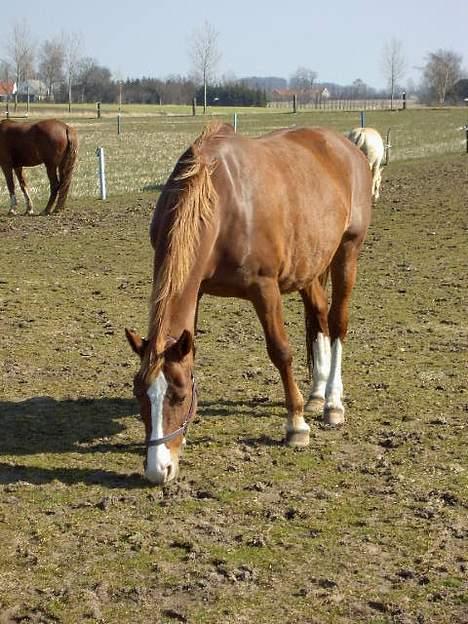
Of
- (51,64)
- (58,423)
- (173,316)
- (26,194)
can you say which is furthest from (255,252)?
(51,64)

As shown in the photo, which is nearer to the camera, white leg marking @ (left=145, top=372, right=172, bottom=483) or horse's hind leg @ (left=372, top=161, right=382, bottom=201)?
white leg marking @ (left=145, top=372, right=172, bottom=483)

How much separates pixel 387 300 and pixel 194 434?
153 inches

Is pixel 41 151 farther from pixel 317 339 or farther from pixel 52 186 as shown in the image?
pixel 317 339

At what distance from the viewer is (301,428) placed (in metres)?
4.95

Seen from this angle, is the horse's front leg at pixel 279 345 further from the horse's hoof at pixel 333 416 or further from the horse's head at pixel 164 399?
the horse's head at pixel 164 399

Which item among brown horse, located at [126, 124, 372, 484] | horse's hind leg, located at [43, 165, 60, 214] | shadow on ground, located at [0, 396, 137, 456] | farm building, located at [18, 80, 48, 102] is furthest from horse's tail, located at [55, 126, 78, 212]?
farm building, located at [18, 80, 48, 102]

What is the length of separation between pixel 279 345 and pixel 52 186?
11067mm

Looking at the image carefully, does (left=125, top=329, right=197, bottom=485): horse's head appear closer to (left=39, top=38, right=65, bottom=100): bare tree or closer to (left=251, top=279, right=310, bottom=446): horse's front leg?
(left=251, top=279, right=310, bottom=446): horse's front leg

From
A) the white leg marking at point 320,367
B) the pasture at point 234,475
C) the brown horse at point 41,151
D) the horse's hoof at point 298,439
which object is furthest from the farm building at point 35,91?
the horse's hoof at point 298,439

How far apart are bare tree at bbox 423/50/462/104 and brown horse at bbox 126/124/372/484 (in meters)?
87.0

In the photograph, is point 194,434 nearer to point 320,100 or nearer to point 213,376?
point 213,376

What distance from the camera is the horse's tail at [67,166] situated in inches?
583

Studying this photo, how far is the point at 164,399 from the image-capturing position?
396 centimetres

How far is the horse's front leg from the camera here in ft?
15.4
